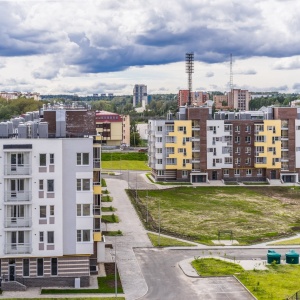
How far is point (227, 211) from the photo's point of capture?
6625 centimetres

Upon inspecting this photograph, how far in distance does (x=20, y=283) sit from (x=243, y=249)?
1901 cm

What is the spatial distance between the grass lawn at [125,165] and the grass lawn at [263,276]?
196ft

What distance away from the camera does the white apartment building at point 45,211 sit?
3716 cm

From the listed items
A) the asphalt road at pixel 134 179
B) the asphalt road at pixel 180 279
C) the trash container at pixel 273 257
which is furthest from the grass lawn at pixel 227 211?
the trash container at pixel 273 257

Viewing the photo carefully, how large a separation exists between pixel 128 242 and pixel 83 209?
44.8 feet

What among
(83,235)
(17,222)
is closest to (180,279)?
(83,235)

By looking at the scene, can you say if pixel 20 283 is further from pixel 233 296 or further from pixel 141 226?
pixel 141 226

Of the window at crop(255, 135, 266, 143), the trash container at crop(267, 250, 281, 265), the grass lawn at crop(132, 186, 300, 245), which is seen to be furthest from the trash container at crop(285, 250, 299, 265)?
the window at crop(255, 135, 266, 143)

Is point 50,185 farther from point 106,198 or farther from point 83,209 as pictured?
point 106,198

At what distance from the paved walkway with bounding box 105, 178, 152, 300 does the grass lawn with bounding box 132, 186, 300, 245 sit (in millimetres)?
1718

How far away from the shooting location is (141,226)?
57406 mm

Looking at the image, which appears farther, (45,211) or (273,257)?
(273,257)

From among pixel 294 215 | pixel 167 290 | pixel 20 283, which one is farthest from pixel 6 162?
pixel 294 215

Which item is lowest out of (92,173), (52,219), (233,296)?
(233,296)
